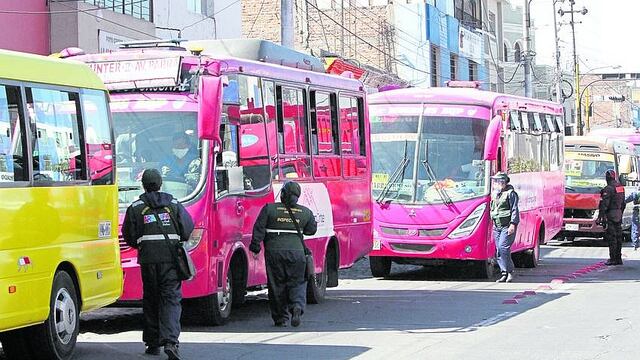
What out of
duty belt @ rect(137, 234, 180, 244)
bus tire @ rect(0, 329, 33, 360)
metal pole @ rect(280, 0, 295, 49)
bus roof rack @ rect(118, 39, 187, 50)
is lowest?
bus tire @ rect(0, 329, 33, 360)

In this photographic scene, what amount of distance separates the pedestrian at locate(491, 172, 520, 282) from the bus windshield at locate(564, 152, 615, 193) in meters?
12.3

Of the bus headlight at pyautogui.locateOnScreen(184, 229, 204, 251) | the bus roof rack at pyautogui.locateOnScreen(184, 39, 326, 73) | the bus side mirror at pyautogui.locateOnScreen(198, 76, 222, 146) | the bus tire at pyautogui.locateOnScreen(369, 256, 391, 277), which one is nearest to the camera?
the bus side mirror at pyautogui.locateOnScreen(198, 76, 222, 146)

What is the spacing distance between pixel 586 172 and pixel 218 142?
21.4 meters

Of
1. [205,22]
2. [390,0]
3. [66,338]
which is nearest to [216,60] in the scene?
[66,338]

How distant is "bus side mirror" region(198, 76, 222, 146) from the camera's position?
502 inches

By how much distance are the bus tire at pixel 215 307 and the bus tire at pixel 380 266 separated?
7.58m

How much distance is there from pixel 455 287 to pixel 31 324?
35.4 ft

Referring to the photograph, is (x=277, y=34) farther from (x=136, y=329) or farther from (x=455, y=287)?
(x=136, y=329)

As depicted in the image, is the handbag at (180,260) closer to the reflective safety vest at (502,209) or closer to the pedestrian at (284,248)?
the pedestrian at (284,248)

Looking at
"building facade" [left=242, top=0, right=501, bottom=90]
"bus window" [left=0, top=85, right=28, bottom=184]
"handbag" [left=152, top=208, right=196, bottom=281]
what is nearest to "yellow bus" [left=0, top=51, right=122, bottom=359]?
"bus window" [left=0, top=85, right=28, bottom=184]

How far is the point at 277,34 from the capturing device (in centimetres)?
4203

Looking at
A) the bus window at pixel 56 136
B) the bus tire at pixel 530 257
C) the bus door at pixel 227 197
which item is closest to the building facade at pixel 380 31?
the bus tire at pixel 530 257

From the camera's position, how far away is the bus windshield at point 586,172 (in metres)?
32.0

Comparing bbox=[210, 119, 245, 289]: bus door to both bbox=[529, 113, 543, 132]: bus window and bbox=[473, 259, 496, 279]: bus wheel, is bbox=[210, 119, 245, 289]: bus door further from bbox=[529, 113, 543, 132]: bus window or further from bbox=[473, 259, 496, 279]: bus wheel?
bbox=[529, 113, 543, 132]: bus window
